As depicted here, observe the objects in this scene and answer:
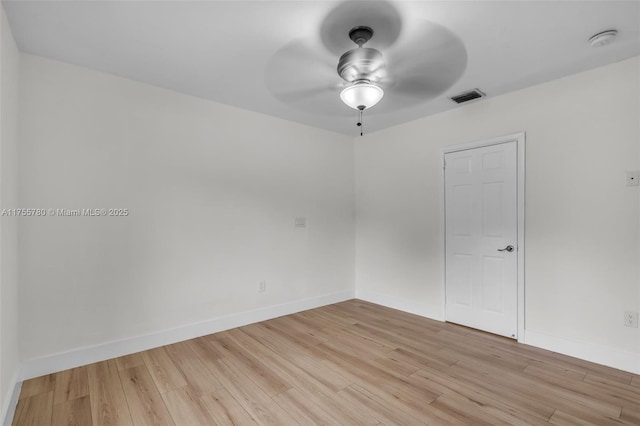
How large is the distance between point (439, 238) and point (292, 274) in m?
2.01

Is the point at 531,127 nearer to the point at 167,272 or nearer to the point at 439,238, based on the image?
the point at 439,238

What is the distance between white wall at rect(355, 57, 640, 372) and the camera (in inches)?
99.7

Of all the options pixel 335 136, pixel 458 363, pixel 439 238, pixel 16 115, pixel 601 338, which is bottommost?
pixel 458 363

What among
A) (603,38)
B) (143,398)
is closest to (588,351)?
(603,38)

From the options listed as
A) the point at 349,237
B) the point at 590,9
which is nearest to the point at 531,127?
the point at 590,9

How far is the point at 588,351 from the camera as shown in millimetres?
2697

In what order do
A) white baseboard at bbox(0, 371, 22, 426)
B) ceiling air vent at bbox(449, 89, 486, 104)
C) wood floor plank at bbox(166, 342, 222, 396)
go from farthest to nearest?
1. ceiling air vent at bbox(449, 89, 486, 104)
2. wood floor plank at bbox(166, 342, 222, 396)
3. white baseboard at bbox(0, 371, 22, 426)

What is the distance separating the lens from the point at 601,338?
264 cm

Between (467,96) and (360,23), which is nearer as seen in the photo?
(360,23)

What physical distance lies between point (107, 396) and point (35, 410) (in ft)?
Answer: 1.33

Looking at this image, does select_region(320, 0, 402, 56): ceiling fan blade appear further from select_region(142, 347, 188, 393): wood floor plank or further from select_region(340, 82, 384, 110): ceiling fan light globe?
select_region(142, 347, 188, 393): wood floor plank

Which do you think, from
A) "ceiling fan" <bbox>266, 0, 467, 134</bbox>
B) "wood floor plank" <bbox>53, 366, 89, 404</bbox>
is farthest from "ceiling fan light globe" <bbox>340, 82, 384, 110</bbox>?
"wood floor plank" <bbox>53, 366, 89, 404</bbox>

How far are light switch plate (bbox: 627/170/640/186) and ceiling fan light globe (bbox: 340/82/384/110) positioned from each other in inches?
88.6

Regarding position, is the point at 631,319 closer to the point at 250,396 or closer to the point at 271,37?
the point at 250,396
